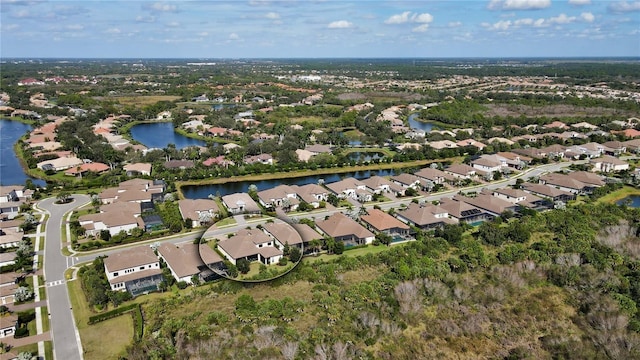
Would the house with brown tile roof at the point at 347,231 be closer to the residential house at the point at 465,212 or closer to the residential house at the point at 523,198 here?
the residential house at the point at 465,212

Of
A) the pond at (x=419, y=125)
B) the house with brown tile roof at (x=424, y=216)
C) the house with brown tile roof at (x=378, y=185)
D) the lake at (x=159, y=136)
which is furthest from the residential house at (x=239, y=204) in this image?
the pond at (x=419, y=125)

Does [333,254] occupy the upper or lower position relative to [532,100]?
lower

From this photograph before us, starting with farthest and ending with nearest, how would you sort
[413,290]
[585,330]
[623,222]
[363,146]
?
[363,146] < [623,222] < [413,290] < [585,330]

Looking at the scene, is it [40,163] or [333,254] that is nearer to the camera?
[333,254]

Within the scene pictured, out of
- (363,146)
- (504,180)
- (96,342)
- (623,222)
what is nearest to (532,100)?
(363,146)

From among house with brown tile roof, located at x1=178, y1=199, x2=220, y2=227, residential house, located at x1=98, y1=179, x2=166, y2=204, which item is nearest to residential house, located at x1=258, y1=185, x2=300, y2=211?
house with brown tile roof, located at x1=178, y1=199, x2=220, y2=227

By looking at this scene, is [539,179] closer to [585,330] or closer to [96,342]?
[585,330]

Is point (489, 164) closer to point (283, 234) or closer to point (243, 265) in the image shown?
point (283, 234)
